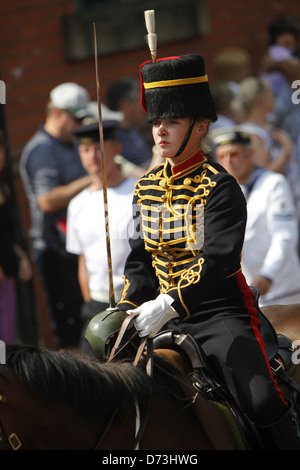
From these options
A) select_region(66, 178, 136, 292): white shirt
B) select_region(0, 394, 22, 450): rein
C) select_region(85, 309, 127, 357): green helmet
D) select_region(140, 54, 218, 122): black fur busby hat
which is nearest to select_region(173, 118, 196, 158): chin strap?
select_region(140, 54, 218, 122): black fur busby hat

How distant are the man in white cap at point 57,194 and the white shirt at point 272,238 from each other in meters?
1.90

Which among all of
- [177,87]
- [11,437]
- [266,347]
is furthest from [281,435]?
[177,87]

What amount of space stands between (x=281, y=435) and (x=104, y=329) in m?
0.88

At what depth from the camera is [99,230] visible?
6.21m

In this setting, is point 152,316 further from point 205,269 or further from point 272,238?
point 272,238

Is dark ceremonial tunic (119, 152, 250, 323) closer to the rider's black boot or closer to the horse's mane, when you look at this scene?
the horse's mane

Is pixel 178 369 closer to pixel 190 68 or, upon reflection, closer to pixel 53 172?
pixel 190 68

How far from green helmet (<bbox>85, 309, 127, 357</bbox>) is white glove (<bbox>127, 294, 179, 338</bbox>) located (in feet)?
0.26

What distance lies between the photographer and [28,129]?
8.87 meters

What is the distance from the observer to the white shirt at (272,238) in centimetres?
610

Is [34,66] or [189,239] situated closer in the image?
[189,239]

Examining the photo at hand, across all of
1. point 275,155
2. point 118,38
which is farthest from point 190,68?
point 118,38

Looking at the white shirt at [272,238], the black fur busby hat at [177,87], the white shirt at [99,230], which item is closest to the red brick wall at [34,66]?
the white shirt at [99,230]
